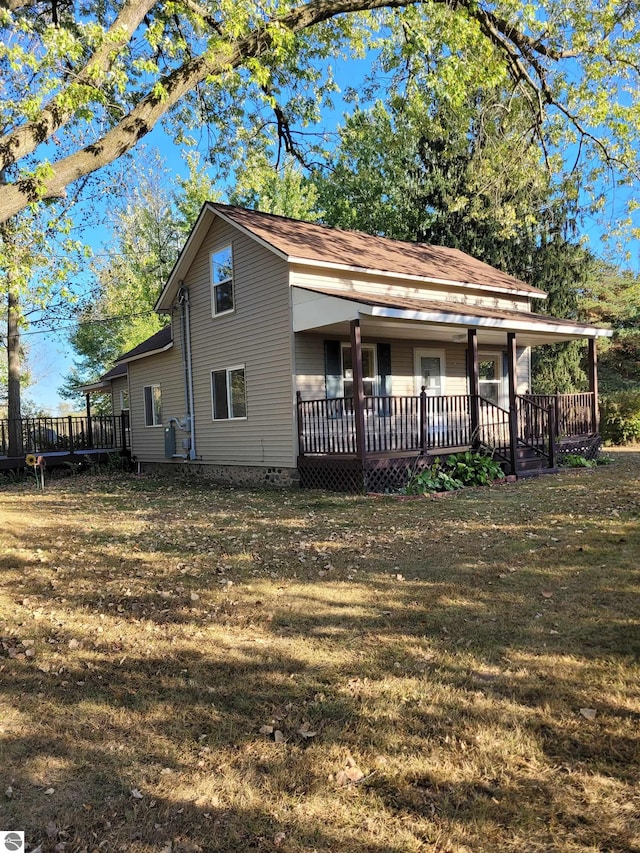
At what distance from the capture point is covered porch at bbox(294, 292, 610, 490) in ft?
36.4

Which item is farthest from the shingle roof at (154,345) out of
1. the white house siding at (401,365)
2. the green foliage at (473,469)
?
the green foliage at (473,469)

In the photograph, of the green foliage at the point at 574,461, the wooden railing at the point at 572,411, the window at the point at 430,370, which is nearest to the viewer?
the green foliage at the point at 574,461

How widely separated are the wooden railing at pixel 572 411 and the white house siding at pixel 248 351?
6036mm

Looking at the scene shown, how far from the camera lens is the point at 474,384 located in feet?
41.3

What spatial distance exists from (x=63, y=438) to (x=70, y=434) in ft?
5.02

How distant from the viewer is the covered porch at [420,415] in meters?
11.1

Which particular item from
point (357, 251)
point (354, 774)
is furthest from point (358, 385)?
point (354, 774)

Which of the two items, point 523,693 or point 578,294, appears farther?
point 578,294

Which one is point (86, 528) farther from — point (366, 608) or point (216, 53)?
point (216, 53)

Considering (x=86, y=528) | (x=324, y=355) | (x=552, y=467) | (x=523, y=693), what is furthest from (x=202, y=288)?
(x=523, y=693)

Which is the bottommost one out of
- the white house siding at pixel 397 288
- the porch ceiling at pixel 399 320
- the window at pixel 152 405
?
the window at pixel 152 405

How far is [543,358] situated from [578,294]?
4891mm

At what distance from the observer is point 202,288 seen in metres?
15.5

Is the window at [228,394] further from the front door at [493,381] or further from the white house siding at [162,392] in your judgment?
the front door at [493,381]
